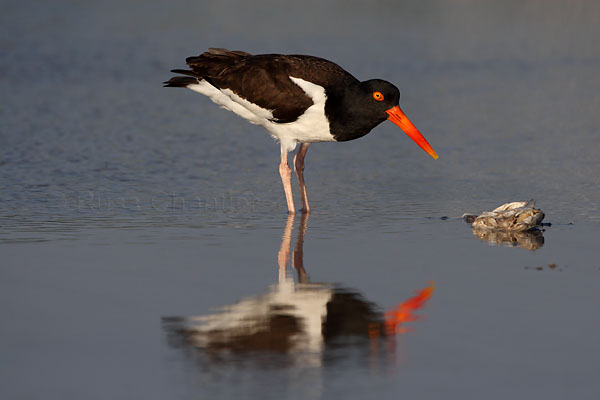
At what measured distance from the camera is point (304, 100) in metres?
8.91

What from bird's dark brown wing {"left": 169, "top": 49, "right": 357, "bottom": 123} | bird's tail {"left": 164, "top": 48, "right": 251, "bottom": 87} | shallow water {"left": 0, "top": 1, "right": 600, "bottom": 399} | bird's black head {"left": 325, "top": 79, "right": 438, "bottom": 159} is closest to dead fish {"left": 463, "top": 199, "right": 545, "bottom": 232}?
shallow water {"left": 0, "top": 1, "right": 600, "bottom": 399}

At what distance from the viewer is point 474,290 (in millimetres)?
6051

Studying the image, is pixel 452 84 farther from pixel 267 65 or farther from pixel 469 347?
pixel 469 347

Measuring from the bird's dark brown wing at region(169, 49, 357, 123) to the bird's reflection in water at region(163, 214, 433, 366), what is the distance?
10.1 ft

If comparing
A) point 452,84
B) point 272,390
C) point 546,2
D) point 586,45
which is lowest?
point 272,390

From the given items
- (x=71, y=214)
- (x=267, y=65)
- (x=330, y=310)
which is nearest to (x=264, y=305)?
(x=330, y=310)

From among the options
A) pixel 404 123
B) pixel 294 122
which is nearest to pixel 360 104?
pixel 404 123

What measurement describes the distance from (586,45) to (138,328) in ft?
55.7

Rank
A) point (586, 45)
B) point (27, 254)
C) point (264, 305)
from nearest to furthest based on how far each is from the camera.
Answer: point (264, 305) → point (27, 254) → point (586, 45)

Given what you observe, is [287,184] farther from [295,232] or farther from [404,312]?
[404,312]

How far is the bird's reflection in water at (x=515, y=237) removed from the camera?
7332 millimetres

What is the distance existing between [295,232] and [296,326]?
264 centimetres

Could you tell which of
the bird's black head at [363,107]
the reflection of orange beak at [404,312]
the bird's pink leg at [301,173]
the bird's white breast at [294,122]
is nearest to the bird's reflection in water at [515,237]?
the bird's black head at [363,107]

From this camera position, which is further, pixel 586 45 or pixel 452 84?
pixel 586 45
